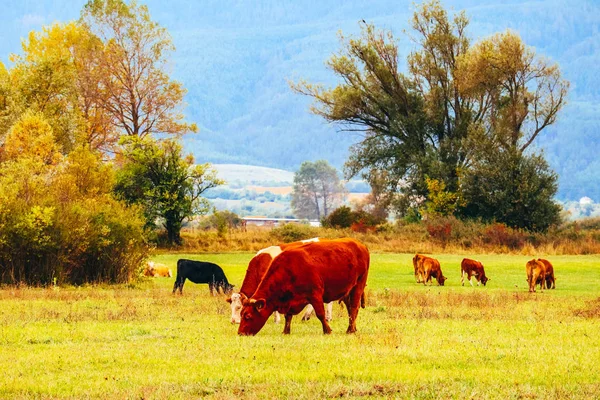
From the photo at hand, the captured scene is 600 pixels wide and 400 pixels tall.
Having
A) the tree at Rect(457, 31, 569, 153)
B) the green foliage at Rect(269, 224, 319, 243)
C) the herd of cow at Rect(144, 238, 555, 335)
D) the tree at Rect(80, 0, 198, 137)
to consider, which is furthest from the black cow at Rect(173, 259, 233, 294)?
the tree at Rect(80, 0, 198, 137)

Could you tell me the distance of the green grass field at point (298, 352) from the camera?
11711 mm

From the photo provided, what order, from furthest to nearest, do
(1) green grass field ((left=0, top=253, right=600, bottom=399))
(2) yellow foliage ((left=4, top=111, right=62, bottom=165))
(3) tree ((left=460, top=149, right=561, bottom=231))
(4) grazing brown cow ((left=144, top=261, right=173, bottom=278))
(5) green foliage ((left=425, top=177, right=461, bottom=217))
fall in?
(5) green foliage ((left=425, top=177, right=461, bottom=217)), (3) tree ((left=460, top=149, right=561, bottom=231)), (2) yellow foliage ((left=4, top=111, right=62, bottom=165)), (4) grazing brown cow ((left=144, top=261, right=173, bottom=278)), (1) green grass field ((left=0, top=253, right=600, bottom=399))

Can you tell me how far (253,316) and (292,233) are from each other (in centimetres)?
5081

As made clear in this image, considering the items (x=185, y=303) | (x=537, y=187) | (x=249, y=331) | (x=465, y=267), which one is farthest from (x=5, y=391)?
(x=537, y=187)

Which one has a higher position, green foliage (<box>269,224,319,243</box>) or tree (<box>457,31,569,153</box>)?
tree (<box>457,31,569,153</box>)

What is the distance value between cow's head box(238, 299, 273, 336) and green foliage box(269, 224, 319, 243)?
162 feet

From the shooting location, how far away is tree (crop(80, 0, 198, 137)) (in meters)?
78.4

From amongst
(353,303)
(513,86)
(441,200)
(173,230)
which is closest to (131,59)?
(173,230)

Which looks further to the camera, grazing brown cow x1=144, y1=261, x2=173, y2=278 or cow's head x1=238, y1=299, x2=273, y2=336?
grazing brown cow x1=144, y1=261, x2=173, y2=278

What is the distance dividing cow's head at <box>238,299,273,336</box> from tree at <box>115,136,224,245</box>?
50123 mm

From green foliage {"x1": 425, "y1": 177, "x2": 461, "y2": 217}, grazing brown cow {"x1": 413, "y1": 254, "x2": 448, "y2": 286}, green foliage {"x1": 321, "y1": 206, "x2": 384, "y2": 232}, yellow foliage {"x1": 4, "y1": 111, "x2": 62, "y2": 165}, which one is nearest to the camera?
grazing brown cow {"x1": 413, "y1": 254, "x2": 448, "y2": 286}

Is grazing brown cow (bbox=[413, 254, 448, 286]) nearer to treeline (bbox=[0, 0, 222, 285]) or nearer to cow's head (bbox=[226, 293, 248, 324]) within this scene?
treeline (bbox=[0, 0, 222, 285])

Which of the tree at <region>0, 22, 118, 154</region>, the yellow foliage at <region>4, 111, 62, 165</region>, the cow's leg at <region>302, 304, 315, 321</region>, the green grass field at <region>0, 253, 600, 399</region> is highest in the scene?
the tree at <region>0, 22, 118, 154</region>

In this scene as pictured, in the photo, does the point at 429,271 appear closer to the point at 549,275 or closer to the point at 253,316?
the point at 549,275
